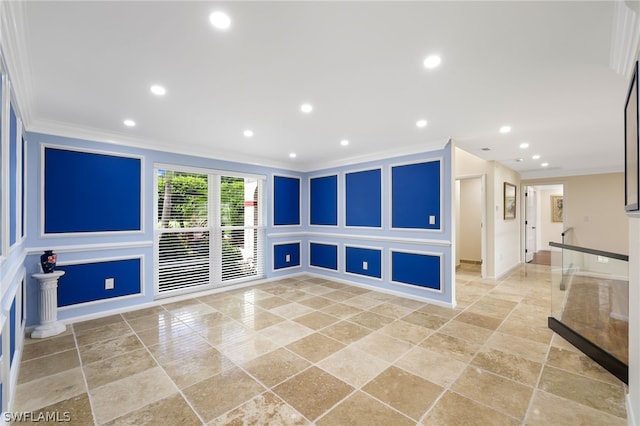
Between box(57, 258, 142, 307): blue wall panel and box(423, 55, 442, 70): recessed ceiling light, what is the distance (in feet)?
14.4

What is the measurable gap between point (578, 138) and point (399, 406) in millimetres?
4632

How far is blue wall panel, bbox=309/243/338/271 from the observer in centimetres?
584

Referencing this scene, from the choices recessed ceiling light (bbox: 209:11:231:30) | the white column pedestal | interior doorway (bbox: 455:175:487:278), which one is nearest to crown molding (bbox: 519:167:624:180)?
interior doorway (bbox: 455:175:487:278)

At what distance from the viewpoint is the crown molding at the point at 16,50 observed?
4.93ft

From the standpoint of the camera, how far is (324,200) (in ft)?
19.9

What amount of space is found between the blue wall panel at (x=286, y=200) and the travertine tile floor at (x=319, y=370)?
242 cm

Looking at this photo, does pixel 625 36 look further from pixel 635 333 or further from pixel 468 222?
pixel 468 222

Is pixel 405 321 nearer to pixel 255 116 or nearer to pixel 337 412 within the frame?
pixel 337 412

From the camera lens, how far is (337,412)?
6.38ft

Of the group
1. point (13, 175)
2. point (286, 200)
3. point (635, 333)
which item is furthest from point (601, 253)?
point (13, 175)

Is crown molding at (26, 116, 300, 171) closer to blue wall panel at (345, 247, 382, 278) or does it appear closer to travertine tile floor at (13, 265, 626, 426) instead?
travertine tile floor at (13, 265, 626, 426)

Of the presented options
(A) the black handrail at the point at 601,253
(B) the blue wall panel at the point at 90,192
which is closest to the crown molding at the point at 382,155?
(A) the black handrail at the point at 601,253

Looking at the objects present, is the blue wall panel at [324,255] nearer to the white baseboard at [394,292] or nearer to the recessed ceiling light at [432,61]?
the white baseboard at [394,292]

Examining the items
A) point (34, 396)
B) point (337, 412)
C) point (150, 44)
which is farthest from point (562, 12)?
point (34, 396)
